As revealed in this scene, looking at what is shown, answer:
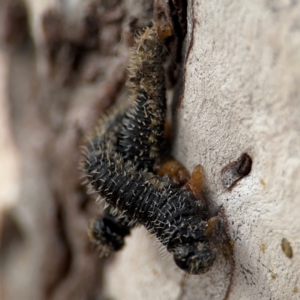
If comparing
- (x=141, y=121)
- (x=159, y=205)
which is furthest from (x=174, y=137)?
(x=159, y=205)

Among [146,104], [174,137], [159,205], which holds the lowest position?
[159,205]

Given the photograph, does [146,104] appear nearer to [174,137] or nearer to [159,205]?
[174,137]

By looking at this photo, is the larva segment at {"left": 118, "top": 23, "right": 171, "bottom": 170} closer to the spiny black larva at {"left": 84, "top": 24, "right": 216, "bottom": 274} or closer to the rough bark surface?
the spiny black larva at {"left": 84, "top": 24, "right": 216, "bottom": 274}

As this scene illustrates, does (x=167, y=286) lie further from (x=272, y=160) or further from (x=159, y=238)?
(x=272, y=160)

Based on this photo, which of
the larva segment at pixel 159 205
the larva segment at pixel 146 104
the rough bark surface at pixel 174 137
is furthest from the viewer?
the larva segment at pixel 146 104

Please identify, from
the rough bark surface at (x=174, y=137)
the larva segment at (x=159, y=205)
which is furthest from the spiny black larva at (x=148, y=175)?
the rough bark surface at (x=174, y=137)

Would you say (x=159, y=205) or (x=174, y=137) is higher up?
(x=174, y=137)

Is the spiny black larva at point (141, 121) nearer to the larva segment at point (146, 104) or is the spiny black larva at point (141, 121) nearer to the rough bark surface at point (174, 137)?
the larva segment at point (146, 104)
